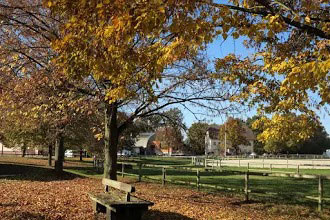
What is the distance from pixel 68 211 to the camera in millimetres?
10836

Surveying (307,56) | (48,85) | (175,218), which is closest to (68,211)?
(175,218)

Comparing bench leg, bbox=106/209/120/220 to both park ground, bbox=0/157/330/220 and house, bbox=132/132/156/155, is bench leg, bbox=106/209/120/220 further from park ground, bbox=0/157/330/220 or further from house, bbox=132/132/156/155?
house, bbox=132/132/156/155

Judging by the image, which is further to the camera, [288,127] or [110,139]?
[110,139]

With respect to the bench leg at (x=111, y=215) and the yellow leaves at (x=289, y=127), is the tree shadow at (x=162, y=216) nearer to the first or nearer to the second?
the bench leg at (x=111, y=215)

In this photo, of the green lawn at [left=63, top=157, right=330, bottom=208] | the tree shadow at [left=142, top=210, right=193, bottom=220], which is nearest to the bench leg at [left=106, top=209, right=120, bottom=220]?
the tree shadow at [left=142, top=210, right=193, bottom=220]

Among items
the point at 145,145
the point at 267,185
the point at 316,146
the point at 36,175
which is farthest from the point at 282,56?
the point at 316,146

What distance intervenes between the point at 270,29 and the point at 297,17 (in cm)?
45

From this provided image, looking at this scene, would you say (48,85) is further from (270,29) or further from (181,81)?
(270,29)

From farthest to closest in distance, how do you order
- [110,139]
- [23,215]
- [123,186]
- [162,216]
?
[110,139]
[162,216]
[23,215]
[123,186]

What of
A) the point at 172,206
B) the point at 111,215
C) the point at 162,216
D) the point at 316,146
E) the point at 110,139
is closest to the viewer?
the point at 111,215

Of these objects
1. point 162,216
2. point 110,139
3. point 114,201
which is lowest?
point 162,216

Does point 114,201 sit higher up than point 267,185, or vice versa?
point 114,201

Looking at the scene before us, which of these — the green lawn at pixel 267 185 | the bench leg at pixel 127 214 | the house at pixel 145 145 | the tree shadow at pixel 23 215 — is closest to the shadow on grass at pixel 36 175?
the green lawn at pixel 267 185

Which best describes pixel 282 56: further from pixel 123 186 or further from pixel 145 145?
pixel 145 145
